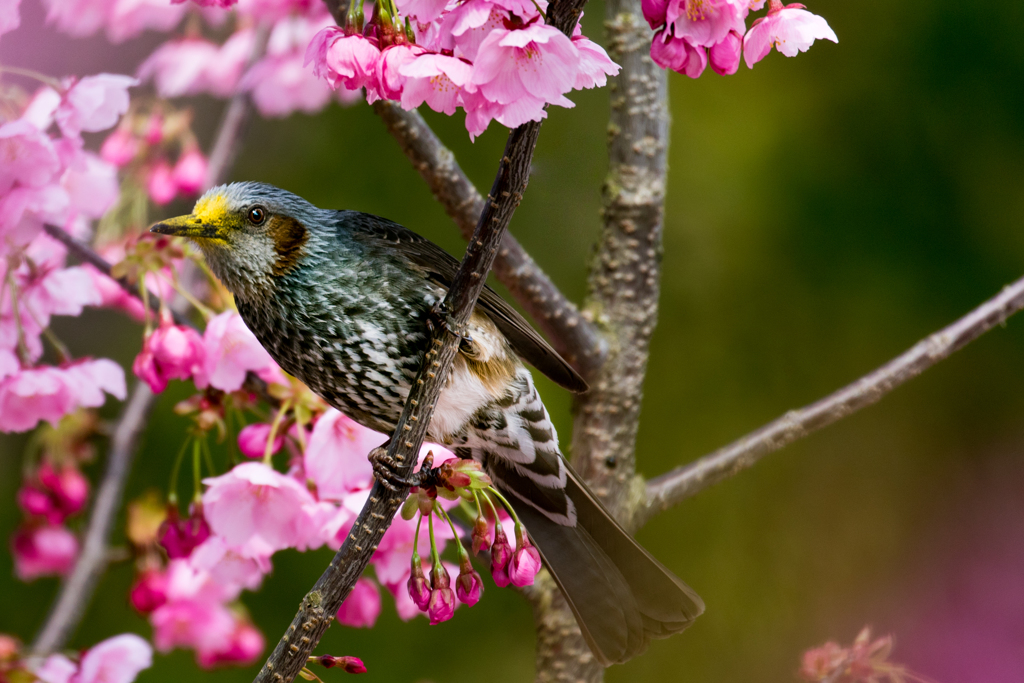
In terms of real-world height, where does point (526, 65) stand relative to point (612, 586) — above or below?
above

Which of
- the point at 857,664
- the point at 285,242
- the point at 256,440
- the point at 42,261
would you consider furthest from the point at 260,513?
the point at 857,664

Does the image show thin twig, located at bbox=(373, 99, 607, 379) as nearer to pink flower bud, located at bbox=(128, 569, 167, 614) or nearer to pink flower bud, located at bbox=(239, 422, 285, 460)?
pink flower bud, located at bbox=(239, 422, 285, 460)

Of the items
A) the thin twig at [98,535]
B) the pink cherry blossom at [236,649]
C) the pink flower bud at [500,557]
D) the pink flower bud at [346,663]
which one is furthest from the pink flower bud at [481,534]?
the pink cherry blossom at [236,649]

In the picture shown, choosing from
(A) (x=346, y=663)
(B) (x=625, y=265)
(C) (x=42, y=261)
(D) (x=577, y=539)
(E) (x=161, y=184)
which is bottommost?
(A) (x=346, y=663)

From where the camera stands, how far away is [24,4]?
103 cm

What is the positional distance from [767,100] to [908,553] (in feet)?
4.18

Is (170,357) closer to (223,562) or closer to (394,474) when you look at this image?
(223,562)

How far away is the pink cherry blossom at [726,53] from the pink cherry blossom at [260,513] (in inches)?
24.0

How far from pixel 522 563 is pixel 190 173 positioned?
106cm

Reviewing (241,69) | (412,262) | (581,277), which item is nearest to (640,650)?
(412,262)

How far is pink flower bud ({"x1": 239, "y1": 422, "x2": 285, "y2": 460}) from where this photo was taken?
1068 mm

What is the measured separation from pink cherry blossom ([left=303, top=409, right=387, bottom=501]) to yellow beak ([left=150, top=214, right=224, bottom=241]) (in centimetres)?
26

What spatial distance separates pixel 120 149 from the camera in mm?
1536

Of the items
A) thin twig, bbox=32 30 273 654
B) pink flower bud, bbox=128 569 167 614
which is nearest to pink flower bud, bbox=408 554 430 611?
thin twig, bbox=32 30 273 654
